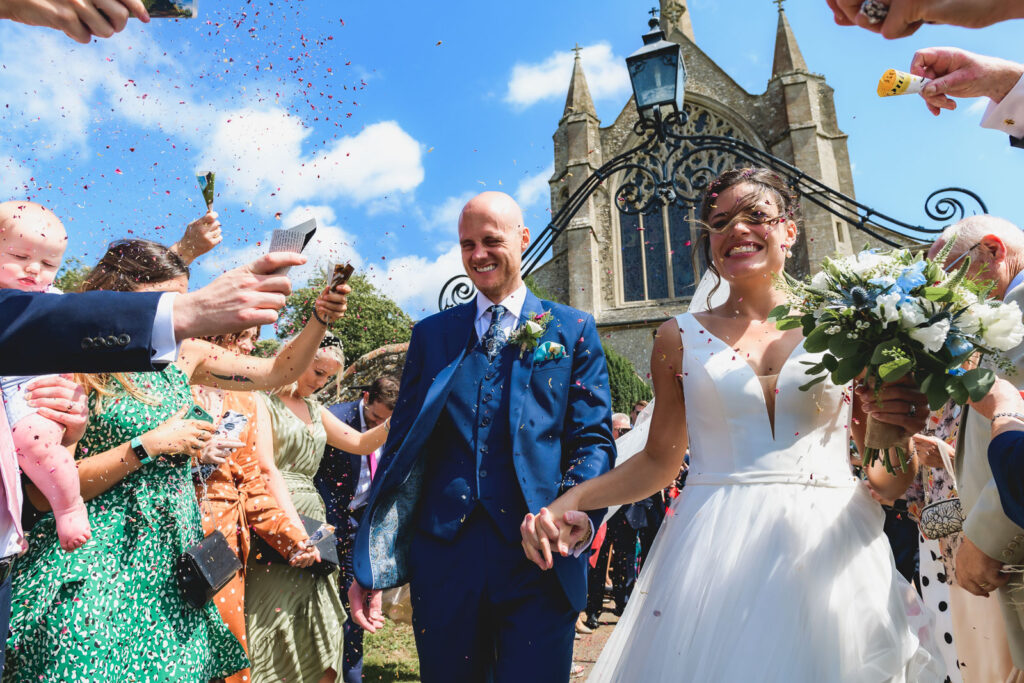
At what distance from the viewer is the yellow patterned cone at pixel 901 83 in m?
2.33

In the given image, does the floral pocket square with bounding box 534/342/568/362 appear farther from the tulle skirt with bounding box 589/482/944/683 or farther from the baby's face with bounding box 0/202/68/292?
the baby's face with bounding box 0/202/68/292

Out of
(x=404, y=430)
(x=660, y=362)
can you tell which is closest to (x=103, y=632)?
(x=404, y=430)

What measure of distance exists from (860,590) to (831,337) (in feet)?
2.73

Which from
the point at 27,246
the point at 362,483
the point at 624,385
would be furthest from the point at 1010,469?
the point at 624,385

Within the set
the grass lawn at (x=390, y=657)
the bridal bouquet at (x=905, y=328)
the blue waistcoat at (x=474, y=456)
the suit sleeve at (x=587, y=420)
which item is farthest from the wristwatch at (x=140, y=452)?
the grass lawn at (x=390, y=657)

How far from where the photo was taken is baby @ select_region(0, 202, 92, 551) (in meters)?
2.32

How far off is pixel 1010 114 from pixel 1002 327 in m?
0.66

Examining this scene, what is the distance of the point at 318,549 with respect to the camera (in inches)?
161

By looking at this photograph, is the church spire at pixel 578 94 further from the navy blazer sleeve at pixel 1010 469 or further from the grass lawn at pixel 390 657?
the navy blazer sleeve at pixel 1010 469

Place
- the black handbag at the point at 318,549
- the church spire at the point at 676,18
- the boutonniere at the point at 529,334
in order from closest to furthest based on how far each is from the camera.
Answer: the boutonniere at the point at 529,334
the black handbag at the point at 318,549
the church spire at the point at 676,18

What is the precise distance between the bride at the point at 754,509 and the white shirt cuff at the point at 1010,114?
2.54 feet

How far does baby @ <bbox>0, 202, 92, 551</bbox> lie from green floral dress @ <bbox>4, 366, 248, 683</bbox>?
191 millimetres

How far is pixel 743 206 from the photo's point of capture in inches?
110

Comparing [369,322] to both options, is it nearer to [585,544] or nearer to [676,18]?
[676,18]
